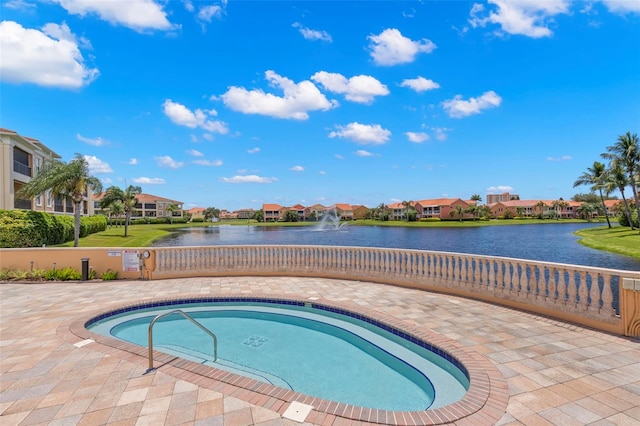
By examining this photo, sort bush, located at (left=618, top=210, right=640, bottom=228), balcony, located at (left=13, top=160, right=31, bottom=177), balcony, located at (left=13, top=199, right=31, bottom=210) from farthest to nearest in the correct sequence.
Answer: bush, located at (left=618, top=210, right=640, bottom=228)
balcony, located at (left=13, top=160, right=31, bottom=177)
balcony, located at (left=13, top=199, right=31, bottom=210)

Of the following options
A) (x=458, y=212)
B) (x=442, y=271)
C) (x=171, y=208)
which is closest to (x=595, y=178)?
(x=458, y=212)

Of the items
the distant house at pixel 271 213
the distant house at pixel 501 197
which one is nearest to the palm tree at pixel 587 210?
the distant house at pixel 501 197

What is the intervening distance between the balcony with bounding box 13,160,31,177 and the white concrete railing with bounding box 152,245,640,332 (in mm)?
24829

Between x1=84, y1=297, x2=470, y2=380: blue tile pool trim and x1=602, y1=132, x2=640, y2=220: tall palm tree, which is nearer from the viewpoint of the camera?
x1=84, y1=297, x2=470, y2=380: blue tile pool trim

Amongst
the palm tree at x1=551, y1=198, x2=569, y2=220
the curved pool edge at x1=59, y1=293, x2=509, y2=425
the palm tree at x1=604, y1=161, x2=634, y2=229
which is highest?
the palm tree at x1=604, y1=161, x2=634, y2=229

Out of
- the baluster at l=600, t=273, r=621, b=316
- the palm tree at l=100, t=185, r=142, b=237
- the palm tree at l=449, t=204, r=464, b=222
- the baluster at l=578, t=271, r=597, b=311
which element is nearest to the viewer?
the baluster at l=600, t=273, r=621, b=316

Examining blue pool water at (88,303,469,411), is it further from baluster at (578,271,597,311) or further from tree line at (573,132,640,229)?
tree line at (573,132,640,229)

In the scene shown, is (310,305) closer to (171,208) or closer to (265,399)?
(265,399)

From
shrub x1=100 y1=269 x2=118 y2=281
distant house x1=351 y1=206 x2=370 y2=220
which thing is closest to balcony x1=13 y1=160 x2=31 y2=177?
shrub x1=100 y1=269 x2=118 y2=281

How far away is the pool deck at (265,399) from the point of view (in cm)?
317

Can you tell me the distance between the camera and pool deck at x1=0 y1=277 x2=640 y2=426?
3.17 meters

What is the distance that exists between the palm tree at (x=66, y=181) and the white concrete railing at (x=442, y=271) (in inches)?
743

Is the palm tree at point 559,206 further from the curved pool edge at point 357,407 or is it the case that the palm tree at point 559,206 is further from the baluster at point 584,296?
the curved pool edge at point 357,407

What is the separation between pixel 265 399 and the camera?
3.47m
